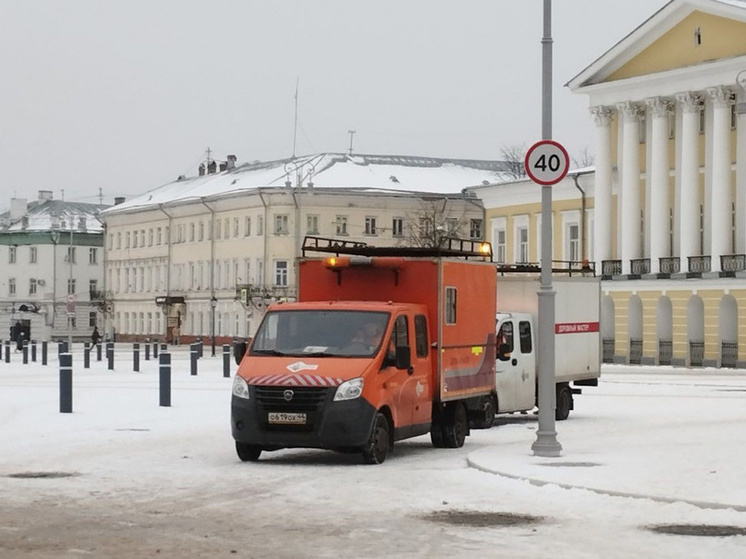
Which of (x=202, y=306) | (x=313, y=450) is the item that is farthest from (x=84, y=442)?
(x=202, y=306)

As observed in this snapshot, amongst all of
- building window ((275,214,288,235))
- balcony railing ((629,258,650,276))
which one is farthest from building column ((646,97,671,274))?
building window ((275,214,288,235))

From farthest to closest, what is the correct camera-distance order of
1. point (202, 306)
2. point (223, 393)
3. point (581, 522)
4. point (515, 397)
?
1. point (202, 306)
2. point (223, 393)
3. point (515, 397)
4. point (581, 522)

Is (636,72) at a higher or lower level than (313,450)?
higher

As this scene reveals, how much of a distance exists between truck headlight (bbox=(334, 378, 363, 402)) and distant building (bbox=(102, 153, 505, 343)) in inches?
3002

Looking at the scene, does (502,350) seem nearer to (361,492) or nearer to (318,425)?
(318,425)

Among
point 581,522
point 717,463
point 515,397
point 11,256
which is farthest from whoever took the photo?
point 11,256

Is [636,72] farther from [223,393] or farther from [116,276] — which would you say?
[116,276]

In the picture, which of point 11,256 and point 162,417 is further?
point 11,256

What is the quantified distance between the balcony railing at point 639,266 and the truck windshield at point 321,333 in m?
55.2

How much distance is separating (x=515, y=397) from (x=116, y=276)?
338 ft

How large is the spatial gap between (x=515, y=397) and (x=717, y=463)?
919 cm

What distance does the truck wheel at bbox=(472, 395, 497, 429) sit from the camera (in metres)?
24.7

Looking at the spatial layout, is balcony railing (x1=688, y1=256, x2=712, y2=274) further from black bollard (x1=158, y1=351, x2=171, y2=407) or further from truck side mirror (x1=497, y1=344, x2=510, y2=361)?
truck side mirror (x1=497, y1=344, x2=510, y2=361)

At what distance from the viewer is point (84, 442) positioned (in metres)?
23.1
